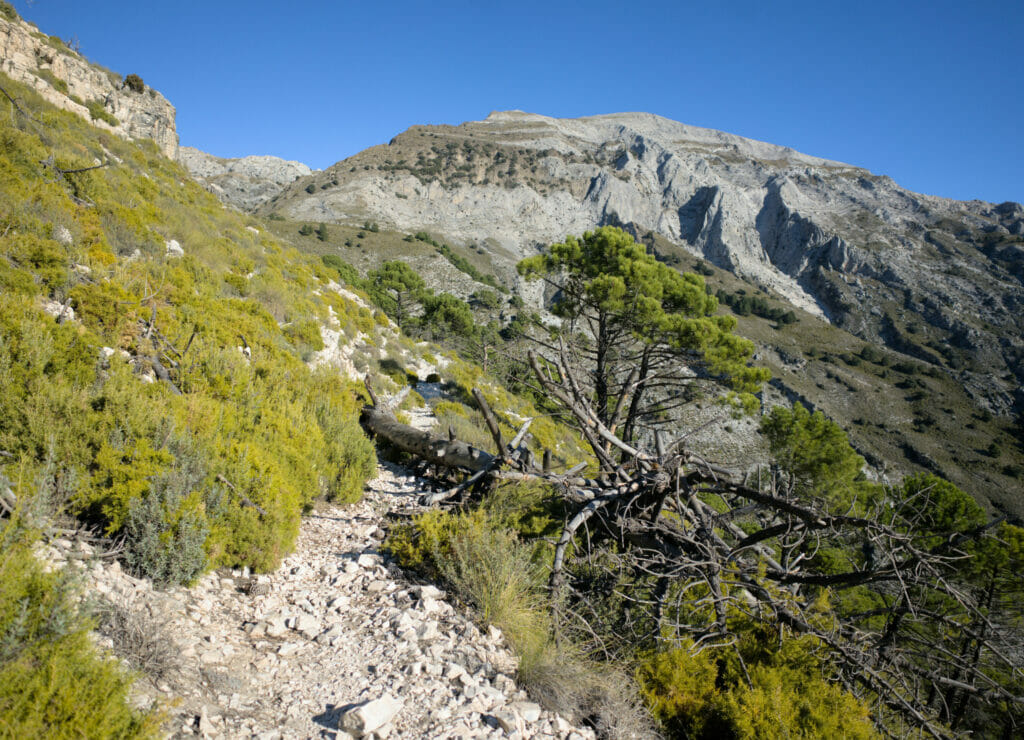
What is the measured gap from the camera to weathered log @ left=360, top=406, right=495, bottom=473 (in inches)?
225

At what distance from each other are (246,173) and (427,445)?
143 metres

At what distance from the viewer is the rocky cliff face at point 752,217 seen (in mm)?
77188

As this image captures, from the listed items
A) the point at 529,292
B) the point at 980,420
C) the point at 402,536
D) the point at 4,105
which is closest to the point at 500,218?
the point at 529,292

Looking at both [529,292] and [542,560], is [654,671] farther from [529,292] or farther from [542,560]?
[529,292]

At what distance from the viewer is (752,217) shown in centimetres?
11250

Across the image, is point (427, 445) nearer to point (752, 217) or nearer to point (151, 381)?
point (151, 381)

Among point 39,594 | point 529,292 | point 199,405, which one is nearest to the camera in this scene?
point 39,594

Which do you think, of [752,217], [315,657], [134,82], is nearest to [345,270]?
[134,82]

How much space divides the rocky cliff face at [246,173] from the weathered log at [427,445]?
327 ft

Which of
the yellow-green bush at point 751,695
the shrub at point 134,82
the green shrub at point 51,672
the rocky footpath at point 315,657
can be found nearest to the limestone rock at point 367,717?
the rocky footpath at point 315,657

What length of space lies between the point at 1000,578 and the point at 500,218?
96.5 m

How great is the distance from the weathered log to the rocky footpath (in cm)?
229

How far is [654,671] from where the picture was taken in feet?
9.93

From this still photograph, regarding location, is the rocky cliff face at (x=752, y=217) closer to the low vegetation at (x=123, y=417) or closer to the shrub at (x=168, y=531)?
the low vegetation at (x=123, y=417)
